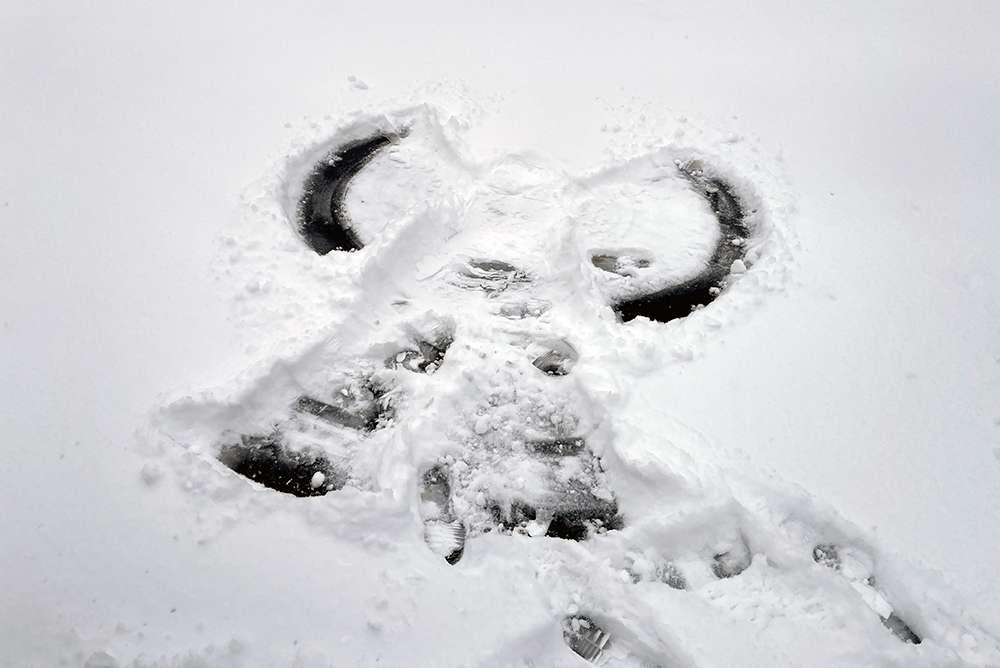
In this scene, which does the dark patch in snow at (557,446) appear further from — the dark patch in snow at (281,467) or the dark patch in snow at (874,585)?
the dark patch in snow at (874,585)

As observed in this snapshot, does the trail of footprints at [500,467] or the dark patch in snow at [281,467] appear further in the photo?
the dark patch in snow at [281,467]

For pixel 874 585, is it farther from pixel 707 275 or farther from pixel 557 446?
pixel 707 275

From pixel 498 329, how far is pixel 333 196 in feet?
3.56

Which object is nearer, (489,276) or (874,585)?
(874,585)

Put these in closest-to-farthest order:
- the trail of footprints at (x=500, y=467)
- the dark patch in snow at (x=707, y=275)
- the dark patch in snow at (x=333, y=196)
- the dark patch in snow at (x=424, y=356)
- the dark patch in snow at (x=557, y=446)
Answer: the trail of footprints at (x=500, y=467) → the dark patch in snow at (x=557, y=446) → the dark patch in snow at (x=424, y=356) → the dark patch in snow at (x=707, y=275) → the dark patch in snow at (x=333, y=196)

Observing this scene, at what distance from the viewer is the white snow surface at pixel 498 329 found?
1651mm

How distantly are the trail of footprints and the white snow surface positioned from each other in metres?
0.03

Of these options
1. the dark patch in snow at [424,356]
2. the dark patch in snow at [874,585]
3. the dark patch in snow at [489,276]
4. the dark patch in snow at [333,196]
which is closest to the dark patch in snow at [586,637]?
the dark patch in snow at [874,585]

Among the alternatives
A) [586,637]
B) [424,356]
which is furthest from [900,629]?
[424,356]

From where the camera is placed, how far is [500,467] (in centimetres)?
201

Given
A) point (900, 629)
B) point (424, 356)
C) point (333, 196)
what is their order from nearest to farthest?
point (900, 629) → point (424, 356) → point (333, 196)

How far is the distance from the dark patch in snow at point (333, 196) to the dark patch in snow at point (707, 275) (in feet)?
3.59

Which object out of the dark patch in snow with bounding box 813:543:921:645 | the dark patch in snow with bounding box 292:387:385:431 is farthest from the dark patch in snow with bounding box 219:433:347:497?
the dark patch in snow with bounding box 813:543:921:645

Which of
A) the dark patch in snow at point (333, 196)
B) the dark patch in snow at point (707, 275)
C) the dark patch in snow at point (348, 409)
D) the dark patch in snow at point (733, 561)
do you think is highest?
the dark patch in snow at point (333, 196)
